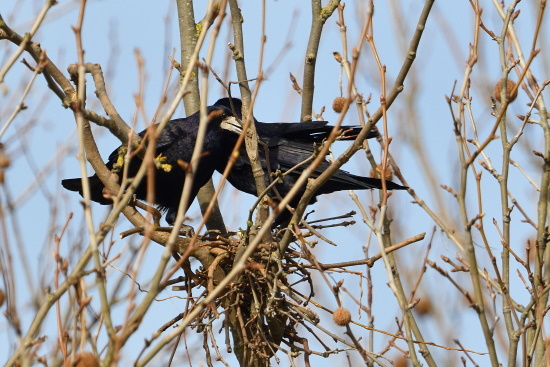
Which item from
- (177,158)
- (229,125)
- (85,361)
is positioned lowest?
(85,361)

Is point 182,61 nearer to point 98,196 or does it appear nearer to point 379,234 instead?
point 98,196

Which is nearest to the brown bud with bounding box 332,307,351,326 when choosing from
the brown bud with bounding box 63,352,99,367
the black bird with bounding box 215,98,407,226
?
the brown bud with bounding box 63,352,99,367

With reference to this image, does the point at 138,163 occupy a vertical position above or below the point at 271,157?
below

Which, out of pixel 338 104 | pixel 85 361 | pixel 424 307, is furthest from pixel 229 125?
pixel 85 361

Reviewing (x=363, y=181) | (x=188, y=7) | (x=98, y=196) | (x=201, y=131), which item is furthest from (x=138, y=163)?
(x=201, y=131)

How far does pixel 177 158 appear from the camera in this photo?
18.0 feet

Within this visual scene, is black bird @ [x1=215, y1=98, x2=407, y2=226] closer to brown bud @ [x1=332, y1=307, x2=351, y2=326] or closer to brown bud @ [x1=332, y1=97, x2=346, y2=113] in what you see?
brown bud @ [x1=332, y1=97, x2=346, y2=113]

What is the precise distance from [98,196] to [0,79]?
2953 mm

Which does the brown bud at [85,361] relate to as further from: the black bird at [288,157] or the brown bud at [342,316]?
the black bird at [288,157]

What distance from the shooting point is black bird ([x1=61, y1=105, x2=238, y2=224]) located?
17.5 feet

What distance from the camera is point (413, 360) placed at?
121 inches

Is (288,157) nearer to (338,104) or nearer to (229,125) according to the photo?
(229,125)

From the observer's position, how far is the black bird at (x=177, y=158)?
17.5 feet

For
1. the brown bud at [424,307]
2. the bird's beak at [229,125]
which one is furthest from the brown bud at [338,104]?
the brown bud at [424,307]
